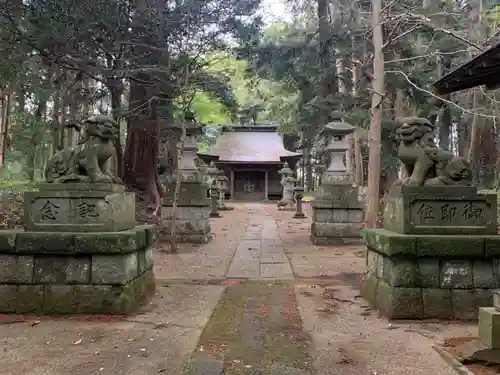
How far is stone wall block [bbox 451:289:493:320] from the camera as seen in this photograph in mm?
4691

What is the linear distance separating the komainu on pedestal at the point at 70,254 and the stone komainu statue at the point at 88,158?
0.10ft

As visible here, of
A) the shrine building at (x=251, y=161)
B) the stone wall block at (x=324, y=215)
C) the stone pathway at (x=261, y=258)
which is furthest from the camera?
the shrine building at (x=251, y=161)

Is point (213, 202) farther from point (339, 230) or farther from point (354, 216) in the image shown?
point (354, 216)

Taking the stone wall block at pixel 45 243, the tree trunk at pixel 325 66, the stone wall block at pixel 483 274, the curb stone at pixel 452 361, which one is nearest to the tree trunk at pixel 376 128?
the tree trunk at pixel 325 66

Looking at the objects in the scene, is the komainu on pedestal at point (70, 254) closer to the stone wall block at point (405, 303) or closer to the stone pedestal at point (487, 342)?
the stone wall block at point (405, 303)

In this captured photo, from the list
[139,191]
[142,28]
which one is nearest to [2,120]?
[139,191]

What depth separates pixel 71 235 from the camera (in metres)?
4.76

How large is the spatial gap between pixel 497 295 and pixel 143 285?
151 inches

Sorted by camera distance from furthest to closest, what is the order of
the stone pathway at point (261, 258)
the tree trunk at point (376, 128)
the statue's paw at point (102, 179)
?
the tree trunk at point (376, 128), the stone pathway at point (261, 258), the statue's paw at point (102, 179)

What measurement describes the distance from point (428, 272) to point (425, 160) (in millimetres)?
1252

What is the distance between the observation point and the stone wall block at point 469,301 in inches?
185

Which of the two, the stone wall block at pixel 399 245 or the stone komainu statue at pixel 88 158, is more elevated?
the stone komainu statue at pixel 88 158

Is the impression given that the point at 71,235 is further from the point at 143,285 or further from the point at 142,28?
the point at 142,28

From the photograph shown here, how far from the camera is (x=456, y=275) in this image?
476 cm
